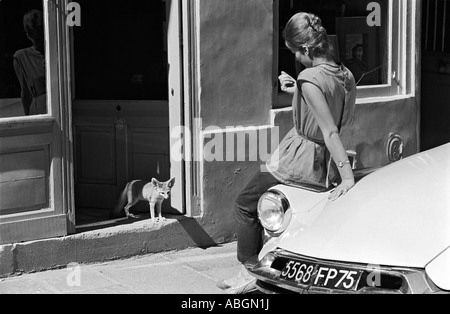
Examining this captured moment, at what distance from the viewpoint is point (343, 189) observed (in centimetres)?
500

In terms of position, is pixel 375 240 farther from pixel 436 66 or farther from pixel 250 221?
pixel 436 66

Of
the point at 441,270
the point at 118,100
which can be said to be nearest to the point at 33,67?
the point at 118,100

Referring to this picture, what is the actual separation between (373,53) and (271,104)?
187 centimetres

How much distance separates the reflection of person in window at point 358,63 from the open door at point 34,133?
3.51 metres

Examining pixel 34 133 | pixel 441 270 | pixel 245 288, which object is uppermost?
pixel 34 133

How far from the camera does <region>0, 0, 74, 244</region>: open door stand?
254 inches

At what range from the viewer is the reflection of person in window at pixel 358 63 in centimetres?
905

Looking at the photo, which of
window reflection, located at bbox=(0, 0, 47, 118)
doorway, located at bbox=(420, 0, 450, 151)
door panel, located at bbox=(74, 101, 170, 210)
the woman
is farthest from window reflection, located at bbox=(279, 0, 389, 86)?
the woman

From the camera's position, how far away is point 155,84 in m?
7.86

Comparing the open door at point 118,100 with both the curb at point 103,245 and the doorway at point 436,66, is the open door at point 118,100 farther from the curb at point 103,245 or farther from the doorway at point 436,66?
the doorway at point 436,66

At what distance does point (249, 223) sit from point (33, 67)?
2.18m

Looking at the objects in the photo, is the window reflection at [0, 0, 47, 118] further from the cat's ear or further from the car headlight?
the car headlight

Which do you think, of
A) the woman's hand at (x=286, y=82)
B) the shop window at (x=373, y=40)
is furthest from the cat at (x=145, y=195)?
the shop window at (x=373, y=40)
